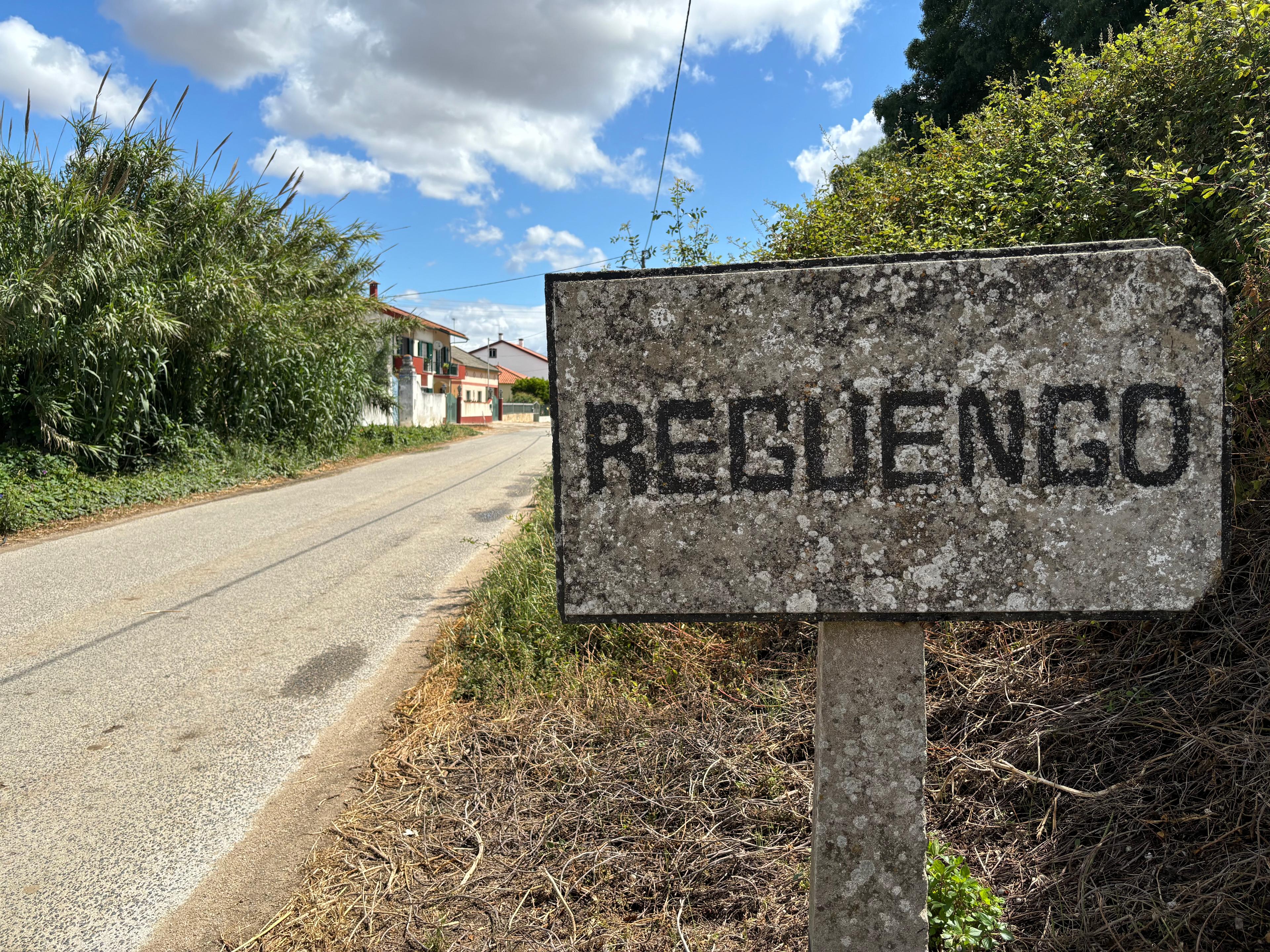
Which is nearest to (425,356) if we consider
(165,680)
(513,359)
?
(165,680)

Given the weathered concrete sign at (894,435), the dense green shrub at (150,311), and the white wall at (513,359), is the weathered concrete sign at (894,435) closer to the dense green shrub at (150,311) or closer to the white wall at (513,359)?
the dense green shrub at (150,311)

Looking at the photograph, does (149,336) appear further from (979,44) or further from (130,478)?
(979,44)

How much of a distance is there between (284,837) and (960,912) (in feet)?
7.52

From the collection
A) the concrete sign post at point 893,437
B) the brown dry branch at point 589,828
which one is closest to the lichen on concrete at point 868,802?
the concrete sign post at point 893,437

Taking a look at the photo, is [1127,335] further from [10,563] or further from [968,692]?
[10,563]

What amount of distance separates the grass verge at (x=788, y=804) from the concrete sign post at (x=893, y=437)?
3.41 ft

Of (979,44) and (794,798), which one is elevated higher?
(979,44)

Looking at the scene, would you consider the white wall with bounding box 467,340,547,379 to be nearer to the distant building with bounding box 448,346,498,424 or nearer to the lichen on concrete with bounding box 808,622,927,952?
the distant building with bounding box 448,346,498,424

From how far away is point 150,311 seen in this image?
34.3 feet

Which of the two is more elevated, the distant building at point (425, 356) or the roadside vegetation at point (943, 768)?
the distant building at point (425, 356)

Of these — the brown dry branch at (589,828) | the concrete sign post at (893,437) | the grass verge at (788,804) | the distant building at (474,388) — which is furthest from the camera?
the distant building at (474,388)

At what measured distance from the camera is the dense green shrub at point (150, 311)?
9898 mm


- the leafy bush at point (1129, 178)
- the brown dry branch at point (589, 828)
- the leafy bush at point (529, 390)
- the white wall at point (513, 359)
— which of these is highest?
the white wall at point (513, 359)

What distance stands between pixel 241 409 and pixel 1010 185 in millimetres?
13281
